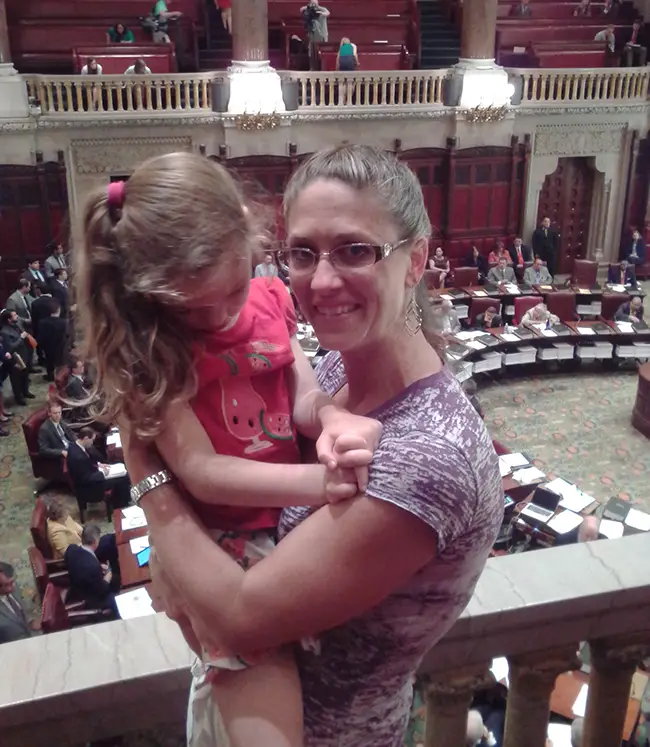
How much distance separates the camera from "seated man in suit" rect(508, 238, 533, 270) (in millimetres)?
14719

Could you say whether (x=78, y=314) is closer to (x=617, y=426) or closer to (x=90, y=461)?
(x=90, y=461)

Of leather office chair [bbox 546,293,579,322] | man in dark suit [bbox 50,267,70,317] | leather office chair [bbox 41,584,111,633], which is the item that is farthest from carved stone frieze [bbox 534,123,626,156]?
leather office chair [bbox 41,584,111,633]

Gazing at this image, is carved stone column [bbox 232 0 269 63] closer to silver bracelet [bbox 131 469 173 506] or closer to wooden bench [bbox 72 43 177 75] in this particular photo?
wooden bench [bbox 72 43 177 75]

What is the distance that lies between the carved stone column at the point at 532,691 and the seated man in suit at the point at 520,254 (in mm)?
13060

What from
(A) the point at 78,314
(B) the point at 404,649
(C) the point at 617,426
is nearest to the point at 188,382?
(A) the point at 78,314

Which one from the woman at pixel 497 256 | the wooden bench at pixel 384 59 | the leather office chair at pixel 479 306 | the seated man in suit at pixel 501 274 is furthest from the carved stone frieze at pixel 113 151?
the woman at pixel 497 256

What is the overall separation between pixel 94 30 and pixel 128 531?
1100cm

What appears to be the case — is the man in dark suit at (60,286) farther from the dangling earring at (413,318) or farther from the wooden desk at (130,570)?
the dangling earring at (413,318)

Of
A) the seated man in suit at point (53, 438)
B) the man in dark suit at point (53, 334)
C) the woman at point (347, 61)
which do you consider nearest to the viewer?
the seated man in suit at point (53, 438)

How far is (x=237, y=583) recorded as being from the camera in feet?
4.66

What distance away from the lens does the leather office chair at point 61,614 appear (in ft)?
17.4

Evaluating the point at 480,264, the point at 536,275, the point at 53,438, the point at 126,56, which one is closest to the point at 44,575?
the point at 53,438

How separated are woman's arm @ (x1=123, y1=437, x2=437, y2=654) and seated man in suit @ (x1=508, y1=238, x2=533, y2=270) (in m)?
13.8

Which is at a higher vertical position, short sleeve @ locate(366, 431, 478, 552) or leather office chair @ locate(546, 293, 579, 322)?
short sleeve @ locate(366, 431, 478, 552)
